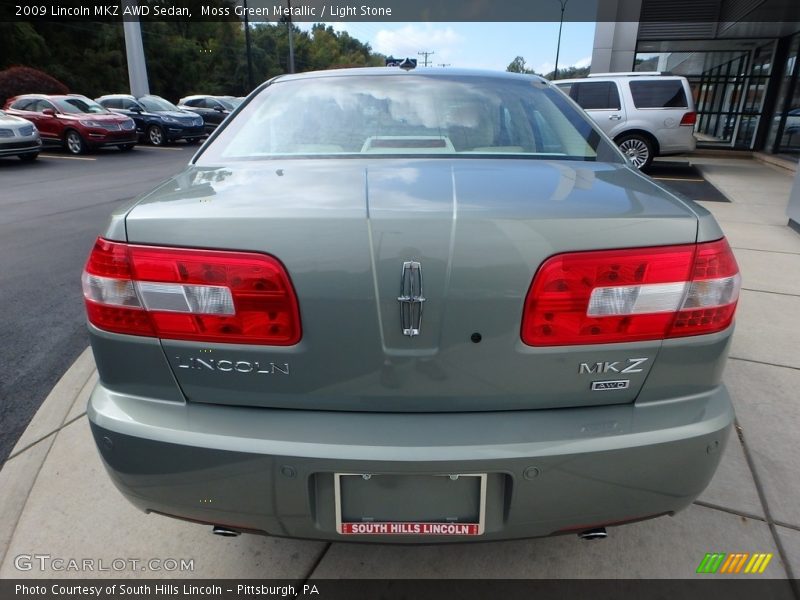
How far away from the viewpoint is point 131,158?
49.8 ft

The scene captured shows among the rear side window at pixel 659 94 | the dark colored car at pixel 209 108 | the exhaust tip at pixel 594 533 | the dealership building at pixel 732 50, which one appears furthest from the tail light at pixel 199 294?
the dark colored car at pixel 209 108

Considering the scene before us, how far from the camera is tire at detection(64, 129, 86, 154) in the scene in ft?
50.2

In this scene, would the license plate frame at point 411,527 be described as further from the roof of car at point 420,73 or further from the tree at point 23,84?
the tree at point 23,84

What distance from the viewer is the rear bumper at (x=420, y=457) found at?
1.27 m

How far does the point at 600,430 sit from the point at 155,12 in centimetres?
4743

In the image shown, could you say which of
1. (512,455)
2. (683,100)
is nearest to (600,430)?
(512,455)

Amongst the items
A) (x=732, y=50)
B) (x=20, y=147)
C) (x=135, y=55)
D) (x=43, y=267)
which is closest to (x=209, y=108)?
(x=135, y=55)

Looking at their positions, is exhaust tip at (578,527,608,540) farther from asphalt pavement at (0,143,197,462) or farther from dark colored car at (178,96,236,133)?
dark colored car at (178,96,236,133)

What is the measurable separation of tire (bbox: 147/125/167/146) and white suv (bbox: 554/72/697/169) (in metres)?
13.7

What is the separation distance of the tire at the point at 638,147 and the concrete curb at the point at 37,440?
36.3 feet

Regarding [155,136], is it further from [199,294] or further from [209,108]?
[199,294]

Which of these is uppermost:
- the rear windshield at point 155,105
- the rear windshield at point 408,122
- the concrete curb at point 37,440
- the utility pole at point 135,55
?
the utility pole at point 135,55

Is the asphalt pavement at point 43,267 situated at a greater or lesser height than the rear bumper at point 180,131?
lesser

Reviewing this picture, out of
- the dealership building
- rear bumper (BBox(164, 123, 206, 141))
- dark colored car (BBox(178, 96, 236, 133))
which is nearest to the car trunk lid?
the dealership building
